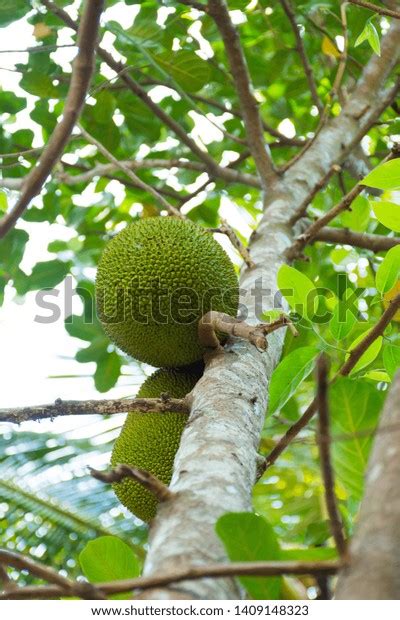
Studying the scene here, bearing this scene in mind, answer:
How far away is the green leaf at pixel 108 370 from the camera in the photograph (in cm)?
214

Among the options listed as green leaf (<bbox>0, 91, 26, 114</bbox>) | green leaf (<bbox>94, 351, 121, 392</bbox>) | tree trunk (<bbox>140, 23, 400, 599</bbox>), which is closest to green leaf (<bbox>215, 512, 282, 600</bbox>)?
tree trunk (<bbox>140, 23, 400, 599</bbox>)

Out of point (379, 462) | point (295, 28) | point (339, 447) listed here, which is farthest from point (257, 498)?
point (379, 462)

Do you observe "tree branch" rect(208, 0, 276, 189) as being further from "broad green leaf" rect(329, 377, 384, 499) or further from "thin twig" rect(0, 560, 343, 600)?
"thin twig" rect(0, 560, 343, 600)

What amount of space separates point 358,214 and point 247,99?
1.44ft

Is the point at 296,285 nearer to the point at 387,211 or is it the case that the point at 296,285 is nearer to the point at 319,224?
the point at 387,211

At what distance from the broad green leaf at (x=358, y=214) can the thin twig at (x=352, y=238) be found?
5 cm

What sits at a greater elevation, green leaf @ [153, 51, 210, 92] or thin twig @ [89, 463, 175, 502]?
green leaf @ [153, 51, 210, 92]

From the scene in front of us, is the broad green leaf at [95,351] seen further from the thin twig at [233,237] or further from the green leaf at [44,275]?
the thin twig at [233,237]

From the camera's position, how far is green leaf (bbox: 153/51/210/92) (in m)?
2.06

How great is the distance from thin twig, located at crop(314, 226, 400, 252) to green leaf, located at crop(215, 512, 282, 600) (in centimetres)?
142

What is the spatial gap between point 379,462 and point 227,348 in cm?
78

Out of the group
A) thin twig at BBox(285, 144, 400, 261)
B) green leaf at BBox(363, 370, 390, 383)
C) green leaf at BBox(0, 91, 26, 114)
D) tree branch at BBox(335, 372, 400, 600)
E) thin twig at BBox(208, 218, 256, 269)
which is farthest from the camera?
green leaf at BBox(0, 91, 26, 114)

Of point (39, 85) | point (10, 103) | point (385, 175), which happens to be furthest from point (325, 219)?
point (10, 103)
